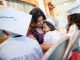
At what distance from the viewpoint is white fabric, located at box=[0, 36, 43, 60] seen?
3.13ft

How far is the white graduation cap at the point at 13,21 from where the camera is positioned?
96 cm

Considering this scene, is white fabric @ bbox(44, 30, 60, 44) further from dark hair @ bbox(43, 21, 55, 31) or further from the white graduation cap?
the white graduation cap

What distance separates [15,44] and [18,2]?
1.74m

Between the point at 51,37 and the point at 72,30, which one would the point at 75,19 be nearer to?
the point at 72,30

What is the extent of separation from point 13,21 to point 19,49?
0.47ft

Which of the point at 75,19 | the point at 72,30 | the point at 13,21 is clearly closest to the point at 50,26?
the point at 72,30

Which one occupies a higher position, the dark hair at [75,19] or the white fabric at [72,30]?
the dark hair at [75,19]

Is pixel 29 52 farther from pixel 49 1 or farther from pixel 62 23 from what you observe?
pixel 49 1

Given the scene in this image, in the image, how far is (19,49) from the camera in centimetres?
98

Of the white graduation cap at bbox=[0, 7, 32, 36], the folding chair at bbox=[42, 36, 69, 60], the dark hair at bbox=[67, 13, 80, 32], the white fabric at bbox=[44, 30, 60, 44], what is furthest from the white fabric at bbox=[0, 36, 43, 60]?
the dark hair at bbox=[67, 13, 80, 32]

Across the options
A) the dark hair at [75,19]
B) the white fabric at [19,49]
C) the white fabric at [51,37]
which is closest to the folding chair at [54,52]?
the white fabric at [19,49]

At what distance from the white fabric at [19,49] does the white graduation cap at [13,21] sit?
0.05 metres

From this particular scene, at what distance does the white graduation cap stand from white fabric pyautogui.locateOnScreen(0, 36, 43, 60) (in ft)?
0.17

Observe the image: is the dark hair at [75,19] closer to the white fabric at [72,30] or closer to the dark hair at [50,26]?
the white fabric at [72,30]
